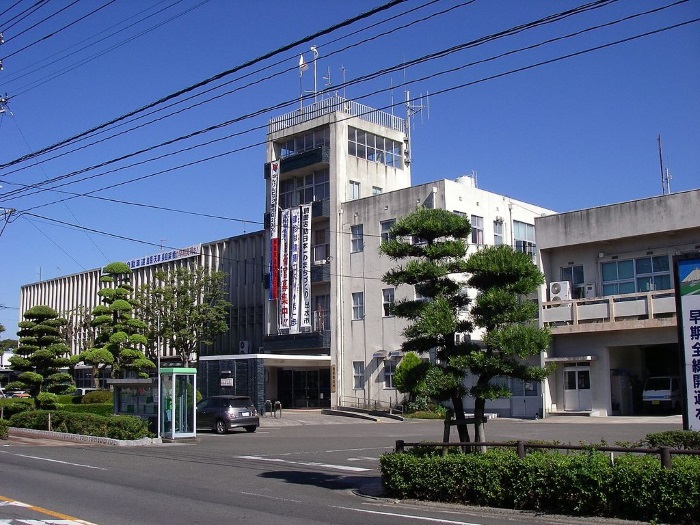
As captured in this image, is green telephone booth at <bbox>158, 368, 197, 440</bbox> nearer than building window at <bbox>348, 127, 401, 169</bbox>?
Yes

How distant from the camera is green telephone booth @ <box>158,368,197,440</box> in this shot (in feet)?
89.5

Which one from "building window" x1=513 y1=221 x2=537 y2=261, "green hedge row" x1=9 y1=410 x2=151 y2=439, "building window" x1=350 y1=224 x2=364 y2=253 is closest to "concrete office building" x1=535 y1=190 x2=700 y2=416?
"building window" x1=513 y1=221 x2=537 y2=261

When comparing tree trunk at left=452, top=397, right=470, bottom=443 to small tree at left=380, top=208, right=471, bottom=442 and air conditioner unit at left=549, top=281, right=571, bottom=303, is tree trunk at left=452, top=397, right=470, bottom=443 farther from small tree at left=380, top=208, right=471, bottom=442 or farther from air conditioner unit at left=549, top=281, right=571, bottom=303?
air conditioner unit at left=549, top=281, right=571, bottom=303

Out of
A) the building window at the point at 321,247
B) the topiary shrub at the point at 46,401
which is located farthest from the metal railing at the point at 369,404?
the topiary shrub at the point at 46,401

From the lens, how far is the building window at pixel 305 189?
47125 millimetres

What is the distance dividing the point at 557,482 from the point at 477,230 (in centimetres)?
3127

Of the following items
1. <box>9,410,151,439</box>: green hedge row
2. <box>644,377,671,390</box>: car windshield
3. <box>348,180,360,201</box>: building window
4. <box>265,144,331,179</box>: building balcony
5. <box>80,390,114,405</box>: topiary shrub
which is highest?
<box>265,144,331,179</box>: building balcony

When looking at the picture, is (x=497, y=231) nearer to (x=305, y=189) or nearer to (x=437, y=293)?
(x=305, y=189)

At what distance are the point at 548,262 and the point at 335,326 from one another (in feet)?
45.8

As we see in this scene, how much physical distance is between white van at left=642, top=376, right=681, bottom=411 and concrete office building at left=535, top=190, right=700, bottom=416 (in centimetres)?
150

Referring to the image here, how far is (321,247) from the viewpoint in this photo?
47.0 metres

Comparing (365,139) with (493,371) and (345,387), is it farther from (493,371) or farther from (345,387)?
(493,371)

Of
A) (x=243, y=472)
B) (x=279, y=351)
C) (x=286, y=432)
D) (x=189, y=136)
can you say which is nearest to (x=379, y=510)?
(x=243, y=472)

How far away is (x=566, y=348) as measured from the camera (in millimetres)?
35688
